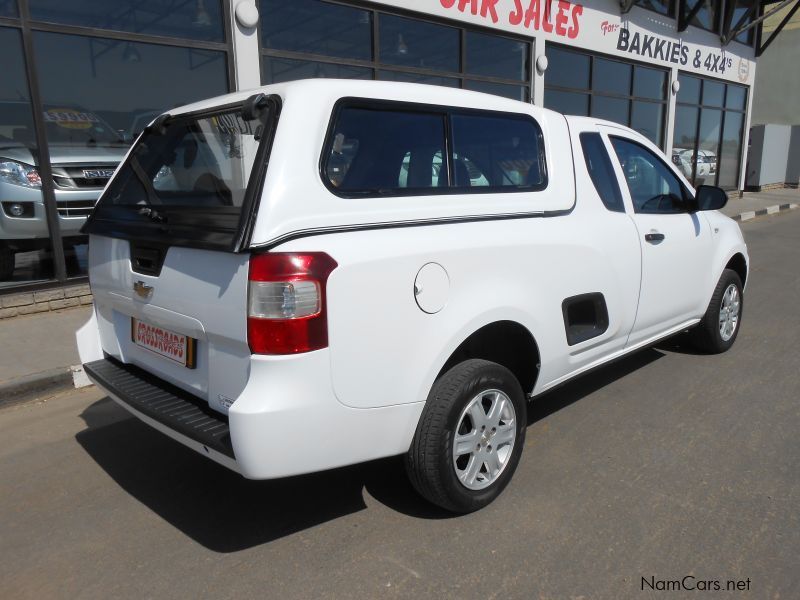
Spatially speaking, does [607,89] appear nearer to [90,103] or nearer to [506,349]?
[90,103]

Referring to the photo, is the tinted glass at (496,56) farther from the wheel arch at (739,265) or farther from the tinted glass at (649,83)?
the wheel arch at (739,265)

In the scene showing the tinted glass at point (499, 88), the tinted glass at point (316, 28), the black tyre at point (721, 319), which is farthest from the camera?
the tinted glass at point (499, 88)

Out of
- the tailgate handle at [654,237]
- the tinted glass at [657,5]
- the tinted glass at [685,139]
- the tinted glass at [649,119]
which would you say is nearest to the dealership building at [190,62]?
the tinted glass at [657,5]

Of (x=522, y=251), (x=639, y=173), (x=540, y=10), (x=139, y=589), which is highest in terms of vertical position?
(x=540, y=10)

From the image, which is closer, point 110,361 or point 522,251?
point 522,251

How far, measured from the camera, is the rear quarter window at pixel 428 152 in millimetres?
2314

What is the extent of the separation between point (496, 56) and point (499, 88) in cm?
53

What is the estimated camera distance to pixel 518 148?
3023 mm

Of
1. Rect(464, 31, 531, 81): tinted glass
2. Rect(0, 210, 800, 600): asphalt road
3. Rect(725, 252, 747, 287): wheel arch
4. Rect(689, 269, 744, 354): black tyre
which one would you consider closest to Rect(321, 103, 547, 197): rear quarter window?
Rect(0, 210, 800, 600): asphalt road

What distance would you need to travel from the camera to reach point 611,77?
523 inches

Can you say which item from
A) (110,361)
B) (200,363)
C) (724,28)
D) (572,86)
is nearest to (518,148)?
(200,363)

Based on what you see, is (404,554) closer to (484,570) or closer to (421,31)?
(484,570)

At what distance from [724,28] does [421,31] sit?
1146cm

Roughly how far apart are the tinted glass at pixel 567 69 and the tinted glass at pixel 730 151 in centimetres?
784
